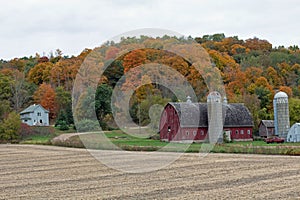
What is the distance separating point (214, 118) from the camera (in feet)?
185

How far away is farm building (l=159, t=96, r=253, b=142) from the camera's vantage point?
55.8m

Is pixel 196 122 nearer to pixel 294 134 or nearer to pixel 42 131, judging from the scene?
pixel 294 134

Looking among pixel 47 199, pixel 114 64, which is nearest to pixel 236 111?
pixel 114 64

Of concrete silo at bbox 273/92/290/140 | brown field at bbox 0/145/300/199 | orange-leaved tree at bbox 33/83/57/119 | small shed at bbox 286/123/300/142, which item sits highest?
orange-leaved tree at bbox 33/83/57/119

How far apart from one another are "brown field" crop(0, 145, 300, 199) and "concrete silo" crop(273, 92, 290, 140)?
99.1 ft

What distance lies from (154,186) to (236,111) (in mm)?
42849

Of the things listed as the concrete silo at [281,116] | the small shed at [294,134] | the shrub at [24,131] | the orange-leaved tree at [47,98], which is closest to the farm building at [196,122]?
the concrete silo at [281,116]

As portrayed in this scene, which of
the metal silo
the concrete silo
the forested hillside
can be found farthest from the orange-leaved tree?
the concrete silo

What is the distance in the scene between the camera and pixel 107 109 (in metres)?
65.8

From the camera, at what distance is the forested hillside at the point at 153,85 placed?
56281mm

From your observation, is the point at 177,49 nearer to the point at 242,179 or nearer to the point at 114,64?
the point at 114,64

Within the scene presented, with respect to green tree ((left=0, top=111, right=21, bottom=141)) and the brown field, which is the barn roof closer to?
green tree ((left=0, top=111, right=21, bottom=141))

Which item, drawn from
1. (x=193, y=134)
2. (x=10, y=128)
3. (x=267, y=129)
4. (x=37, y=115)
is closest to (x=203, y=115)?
(x=193, y=134)

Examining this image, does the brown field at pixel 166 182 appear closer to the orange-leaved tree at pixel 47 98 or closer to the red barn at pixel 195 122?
the red barn at pixel 195 122
